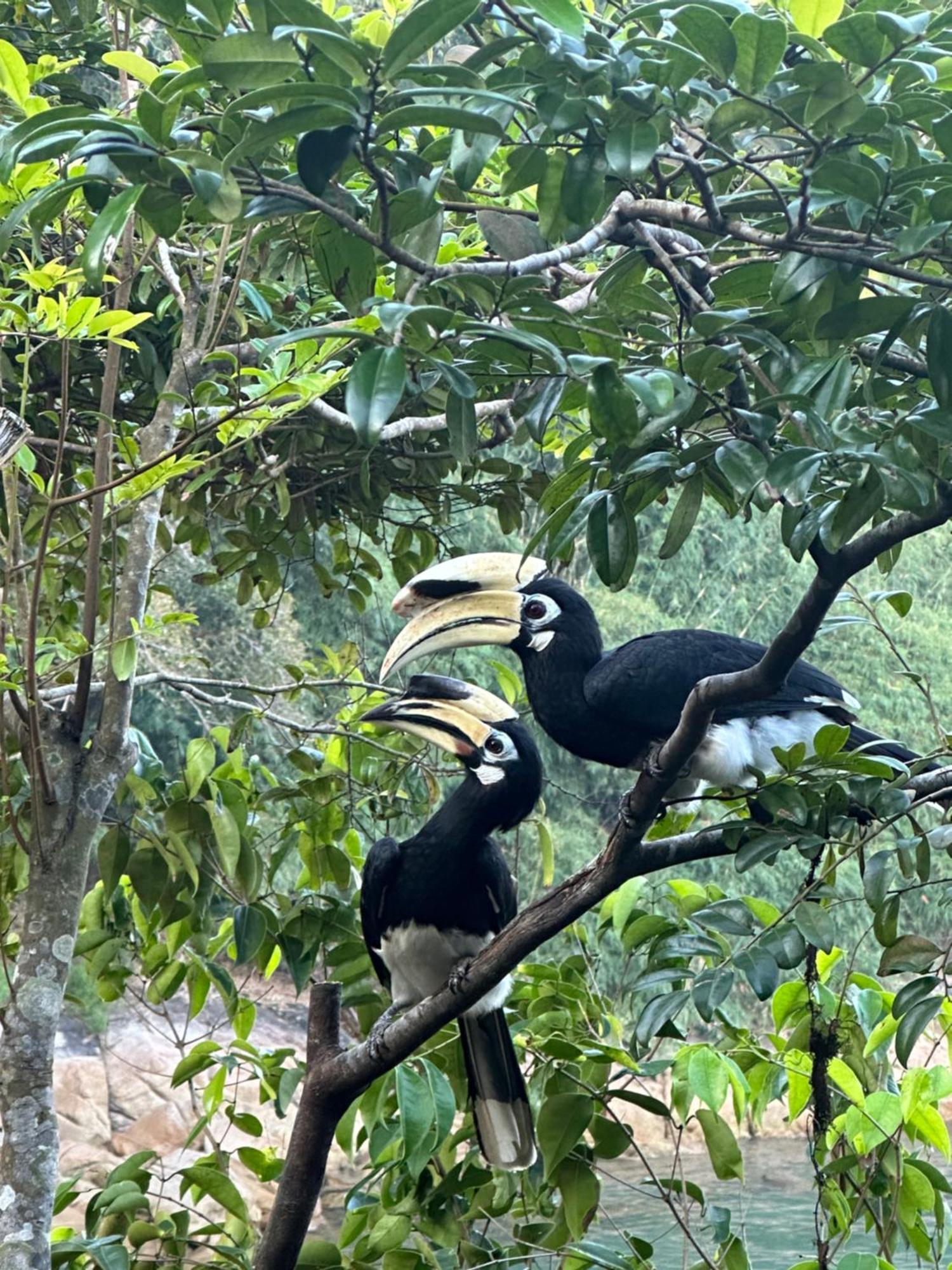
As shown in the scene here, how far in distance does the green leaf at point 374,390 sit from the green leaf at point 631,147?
0.16 m

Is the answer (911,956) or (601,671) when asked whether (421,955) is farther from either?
(911,956)

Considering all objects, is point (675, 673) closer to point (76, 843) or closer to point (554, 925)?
point (554, 925)

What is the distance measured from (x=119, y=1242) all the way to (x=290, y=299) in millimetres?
1097

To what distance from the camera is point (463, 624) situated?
4.58 feet

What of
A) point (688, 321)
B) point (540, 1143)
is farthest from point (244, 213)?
point (540, 1143)

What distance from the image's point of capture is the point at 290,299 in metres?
1.66

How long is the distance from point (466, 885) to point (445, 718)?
20 centimetres

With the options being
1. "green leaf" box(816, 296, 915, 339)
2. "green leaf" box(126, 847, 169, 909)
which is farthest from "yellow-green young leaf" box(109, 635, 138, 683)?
"green leaf" box(816, 296, 915, 339)

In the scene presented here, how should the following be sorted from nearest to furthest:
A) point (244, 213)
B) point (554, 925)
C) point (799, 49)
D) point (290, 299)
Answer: point (244, 213) < point (799, 49) < point (554, 925) < point (290, 299)

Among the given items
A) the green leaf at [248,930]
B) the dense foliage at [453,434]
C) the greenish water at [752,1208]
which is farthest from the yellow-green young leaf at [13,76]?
the greenish water at [752,1208]

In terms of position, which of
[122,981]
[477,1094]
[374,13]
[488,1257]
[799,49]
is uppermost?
[374,13]

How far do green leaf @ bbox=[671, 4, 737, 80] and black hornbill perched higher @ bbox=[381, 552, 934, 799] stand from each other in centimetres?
73

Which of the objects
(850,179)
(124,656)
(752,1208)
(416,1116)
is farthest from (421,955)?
(752,1208)

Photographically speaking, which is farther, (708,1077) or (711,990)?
(708,1077)
